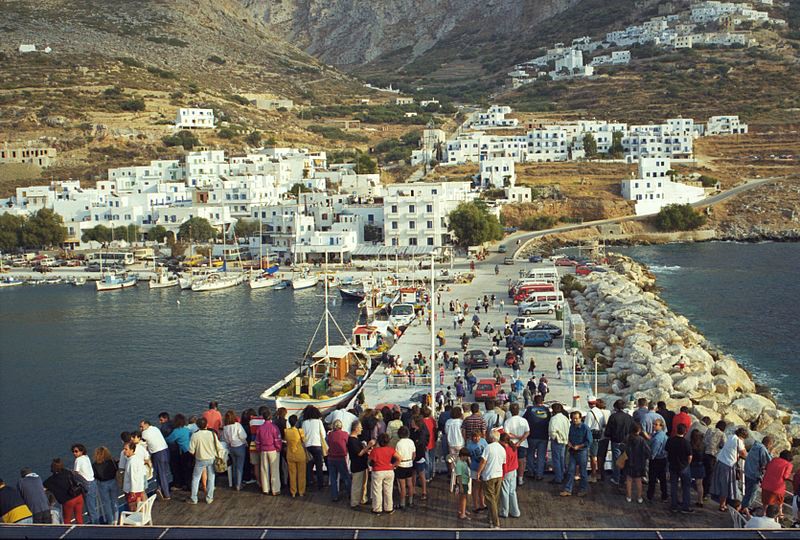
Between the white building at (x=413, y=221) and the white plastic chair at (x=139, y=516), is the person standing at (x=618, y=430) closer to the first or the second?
the white plastic chair at (x=139, y=516)

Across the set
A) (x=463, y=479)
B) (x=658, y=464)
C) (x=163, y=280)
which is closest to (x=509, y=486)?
(x=463, y=479)

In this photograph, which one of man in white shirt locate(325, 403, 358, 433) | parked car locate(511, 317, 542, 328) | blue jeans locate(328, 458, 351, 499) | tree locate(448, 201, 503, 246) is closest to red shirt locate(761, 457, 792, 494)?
blue jeans locate(328, 458, 351, 499)

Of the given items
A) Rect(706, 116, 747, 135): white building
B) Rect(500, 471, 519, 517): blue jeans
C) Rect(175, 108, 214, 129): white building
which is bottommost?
Rect(500, 471, 519, 517): blue jeans

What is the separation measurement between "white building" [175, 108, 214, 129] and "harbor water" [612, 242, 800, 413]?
49065 mm

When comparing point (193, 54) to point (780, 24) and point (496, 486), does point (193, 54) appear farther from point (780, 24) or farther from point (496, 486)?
point (496, 486)

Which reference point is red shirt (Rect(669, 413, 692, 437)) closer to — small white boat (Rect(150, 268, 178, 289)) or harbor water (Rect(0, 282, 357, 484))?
harbor water (Rect(0, 282, 357, 484))

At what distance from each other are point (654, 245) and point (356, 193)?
20.9 m

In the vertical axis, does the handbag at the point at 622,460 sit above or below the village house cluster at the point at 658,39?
below

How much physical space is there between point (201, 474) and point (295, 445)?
3.52ft

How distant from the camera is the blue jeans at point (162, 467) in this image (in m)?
9.51

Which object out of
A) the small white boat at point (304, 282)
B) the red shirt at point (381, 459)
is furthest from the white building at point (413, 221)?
the red shirt at point (381, 459)

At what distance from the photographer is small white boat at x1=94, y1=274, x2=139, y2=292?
4650 centimetres

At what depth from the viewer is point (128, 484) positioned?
8945 millimetres

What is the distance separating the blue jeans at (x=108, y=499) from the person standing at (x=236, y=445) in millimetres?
1251
